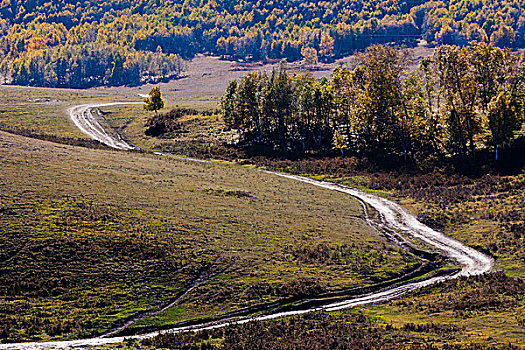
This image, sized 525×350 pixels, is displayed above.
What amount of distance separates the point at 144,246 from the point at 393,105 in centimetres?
6653

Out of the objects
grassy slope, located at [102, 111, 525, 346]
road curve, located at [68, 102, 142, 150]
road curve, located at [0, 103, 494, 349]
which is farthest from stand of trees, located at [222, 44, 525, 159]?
road curve, located at [68, 102, 142, 150]

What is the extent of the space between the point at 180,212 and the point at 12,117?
101 meters

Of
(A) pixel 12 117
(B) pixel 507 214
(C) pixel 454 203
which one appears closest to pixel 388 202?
(C) pixel 454 203

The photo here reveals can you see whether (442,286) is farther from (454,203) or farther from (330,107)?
(330,107)

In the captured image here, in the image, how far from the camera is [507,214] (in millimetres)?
62156

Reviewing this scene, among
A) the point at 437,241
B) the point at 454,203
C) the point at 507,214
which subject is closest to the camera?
the point at 437,241

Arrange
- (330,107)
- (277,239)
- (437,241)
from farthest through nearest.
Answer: (330,107)
(437,241)
(277,239)

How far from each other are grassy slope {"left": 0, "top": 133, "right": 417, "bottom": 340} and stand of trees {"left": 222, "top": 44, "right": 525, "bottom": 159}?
34150 millimetres

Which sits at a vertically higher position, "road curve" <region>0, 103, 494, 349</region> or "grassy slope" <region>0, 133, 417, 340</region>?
"grassy slope" <region>0, 133, 417, 340</region>

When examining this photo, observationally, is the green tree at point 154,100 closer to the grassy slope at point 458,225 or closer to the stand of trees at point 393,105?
the grassy slope at point 458,225

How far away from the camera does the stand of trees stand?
291ft

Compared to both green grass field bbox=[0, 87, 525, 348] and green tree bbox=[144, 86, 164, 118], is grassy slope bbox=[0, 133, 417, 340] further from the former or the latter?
green tree bbox=[144, 86, 164, 118]

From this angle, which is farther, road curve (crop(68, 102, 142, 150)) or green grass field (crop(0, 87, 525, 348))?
road curve (crop(68, 102, 142, 150))

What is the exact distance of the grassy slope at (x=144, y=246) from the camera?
37.8 metres
